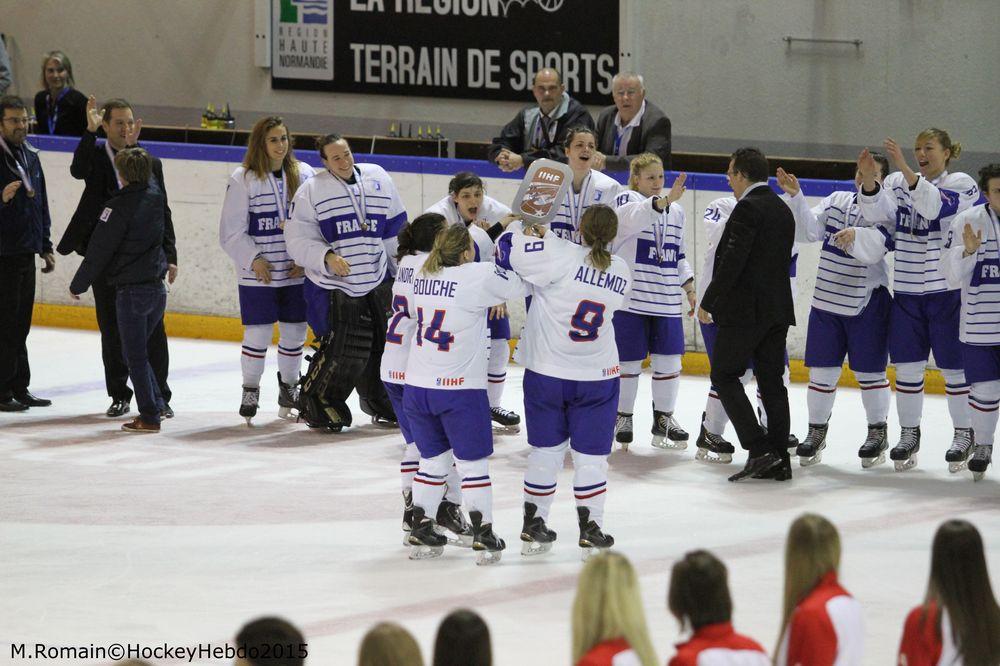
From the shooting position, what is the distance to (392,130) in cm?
1388

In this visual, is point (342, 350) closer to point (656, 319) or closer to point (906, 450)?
point (656, 319)

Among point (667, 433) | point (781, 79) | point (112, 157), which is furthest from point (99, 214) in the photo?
point (781, 79)

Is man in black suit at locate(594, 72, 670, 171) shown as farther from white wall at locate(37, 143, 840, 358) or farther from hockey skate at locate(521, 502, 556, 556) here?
hockey skate at locate(521, 502, 556, 556)

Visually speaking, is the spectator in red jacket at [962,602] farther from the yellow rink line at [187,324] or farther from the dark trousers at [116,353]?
the yellow rink line at [187,324]

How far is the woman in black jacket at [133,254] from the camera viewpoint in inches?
318

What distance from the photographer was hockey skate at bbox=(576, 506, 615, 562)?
5.93 metres

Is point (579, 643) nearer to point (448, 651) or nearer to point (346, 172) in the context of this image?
point (448, 651)

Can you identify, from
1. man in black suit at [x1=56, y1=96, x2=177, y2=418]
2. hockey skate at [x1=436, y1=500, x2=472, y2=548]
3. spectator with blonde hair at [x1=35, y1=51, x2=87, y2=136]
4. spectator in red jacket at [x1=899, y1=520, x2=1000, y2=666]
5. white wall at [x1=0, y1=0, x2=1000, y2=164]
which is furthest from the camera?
white wall at [x1=0, y1=0, x2=1000, y2=164]

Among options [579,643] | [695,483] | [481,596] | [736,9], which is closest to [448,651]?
[579,643]

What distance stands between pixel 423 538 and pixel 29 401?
402 centimetres

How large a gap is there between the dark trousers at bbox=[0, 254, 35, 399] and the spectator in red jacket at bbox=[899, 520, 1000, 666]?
6.62m

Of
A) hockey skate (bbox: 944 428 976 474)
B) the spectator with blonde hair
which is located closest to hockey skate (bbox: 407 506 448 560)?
hockey skate (bbox: 944 428 976 474)

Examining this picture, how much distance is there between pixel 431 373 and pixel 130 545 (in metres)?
1.46

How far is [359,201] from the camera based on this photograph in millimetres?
8203
